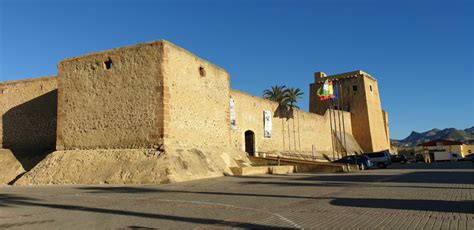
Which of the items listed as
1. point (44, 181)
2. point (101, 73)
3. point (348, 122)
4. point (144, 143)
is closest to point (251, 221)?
point (144, 143)

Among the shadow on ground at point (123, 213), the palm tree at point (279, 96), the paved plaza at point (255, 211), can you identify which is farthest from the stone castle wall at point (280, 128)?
the shadow on ground at point (123, 213)

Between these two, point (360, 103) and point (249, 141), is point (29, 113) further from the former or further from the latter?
point (360, 103)

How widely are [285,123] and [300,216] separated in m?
29.0

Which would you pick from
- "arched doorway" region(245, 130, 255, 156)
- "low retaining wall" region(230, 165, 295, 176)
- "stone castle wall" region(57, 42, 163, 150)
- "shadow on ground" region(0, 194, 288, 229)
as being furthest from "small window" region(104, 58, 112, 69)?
"arched doorway" region(245, 130, 255, 156)

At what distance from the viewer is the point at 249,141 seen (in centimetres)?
3161

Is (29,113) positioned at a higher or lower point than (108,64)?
lower

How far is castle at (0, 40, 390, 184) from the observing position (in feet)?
64.2

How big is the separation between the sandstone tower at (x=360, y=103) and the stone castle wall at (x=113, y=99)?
120ft

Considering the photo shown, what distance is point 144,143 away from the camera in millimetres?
19938

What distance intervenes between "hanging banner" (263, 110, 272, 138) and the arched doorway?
5.94ft

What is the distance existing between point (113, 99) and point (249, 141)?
13.1 meters

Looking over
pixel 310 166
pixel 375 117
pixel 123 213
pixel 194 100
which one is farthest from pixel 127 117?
pixel 375 117

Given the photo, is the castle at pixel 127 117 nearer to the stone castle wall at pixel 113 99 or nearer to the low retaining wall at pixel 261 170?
the stone castle wall at pixel 113 99

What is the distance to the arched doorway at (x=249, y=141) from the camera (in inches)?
1230
